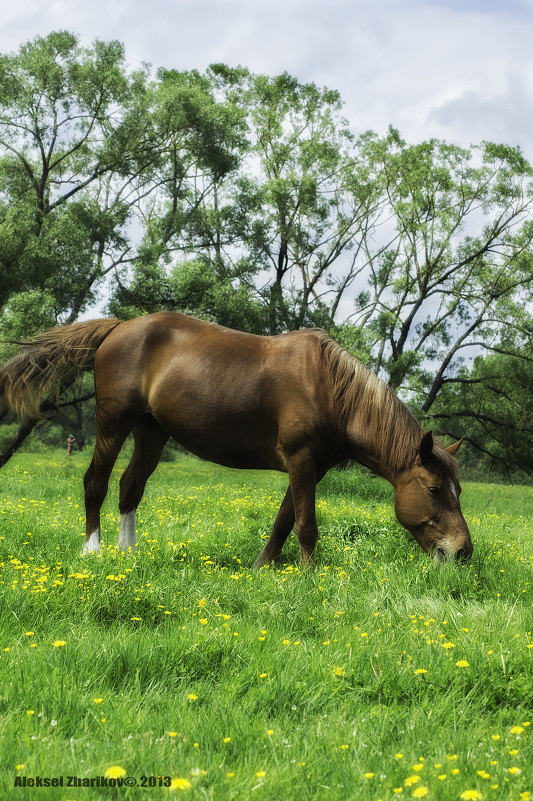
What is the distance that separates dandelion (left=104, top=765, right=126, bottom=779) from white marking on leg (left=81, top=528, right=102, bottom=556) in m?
3.76

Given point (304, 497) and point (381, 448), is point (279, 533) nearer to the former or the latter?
point (304, 497)

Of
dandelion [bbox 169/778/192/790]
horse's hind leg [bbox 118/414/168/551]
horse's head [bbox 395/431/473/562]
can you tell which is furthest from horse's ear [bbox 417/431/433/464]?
dandelion [bbox 169/778/192/790]

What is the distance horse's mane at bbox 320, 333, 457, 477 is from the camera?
5.77 metres

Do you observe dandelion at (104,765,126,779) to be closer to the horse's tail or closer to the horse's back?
the horse's back

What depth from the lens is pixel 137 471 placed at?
6719mm

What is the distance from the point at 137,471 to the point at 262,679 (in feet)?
12.1

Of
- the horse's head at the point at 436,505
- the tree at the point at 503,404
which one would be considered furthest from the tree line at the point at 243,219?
the horse's head at the point at 436,505

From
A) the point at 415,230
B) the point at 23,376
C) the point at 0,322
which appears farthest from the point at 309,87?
the point at 23,376

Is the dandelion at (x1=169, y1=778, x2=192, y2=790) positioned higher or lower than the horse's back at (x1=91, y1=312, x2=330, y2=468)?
lower

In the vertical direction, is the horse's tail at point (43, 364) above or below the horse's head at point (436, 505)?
above

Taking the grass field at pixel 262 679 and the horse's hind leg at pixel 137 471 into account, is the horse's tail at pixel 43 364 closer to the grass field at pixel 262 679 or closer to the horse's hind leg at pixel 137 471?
the horse's hind leg at pixel 137 471

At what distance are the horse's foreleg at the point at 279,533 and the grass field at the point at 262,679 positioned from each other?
45 centimetres

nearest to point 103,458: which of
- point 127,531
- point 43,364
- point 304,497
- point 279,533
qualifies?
point 127,531

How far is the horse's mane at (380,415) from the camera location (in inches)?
227
